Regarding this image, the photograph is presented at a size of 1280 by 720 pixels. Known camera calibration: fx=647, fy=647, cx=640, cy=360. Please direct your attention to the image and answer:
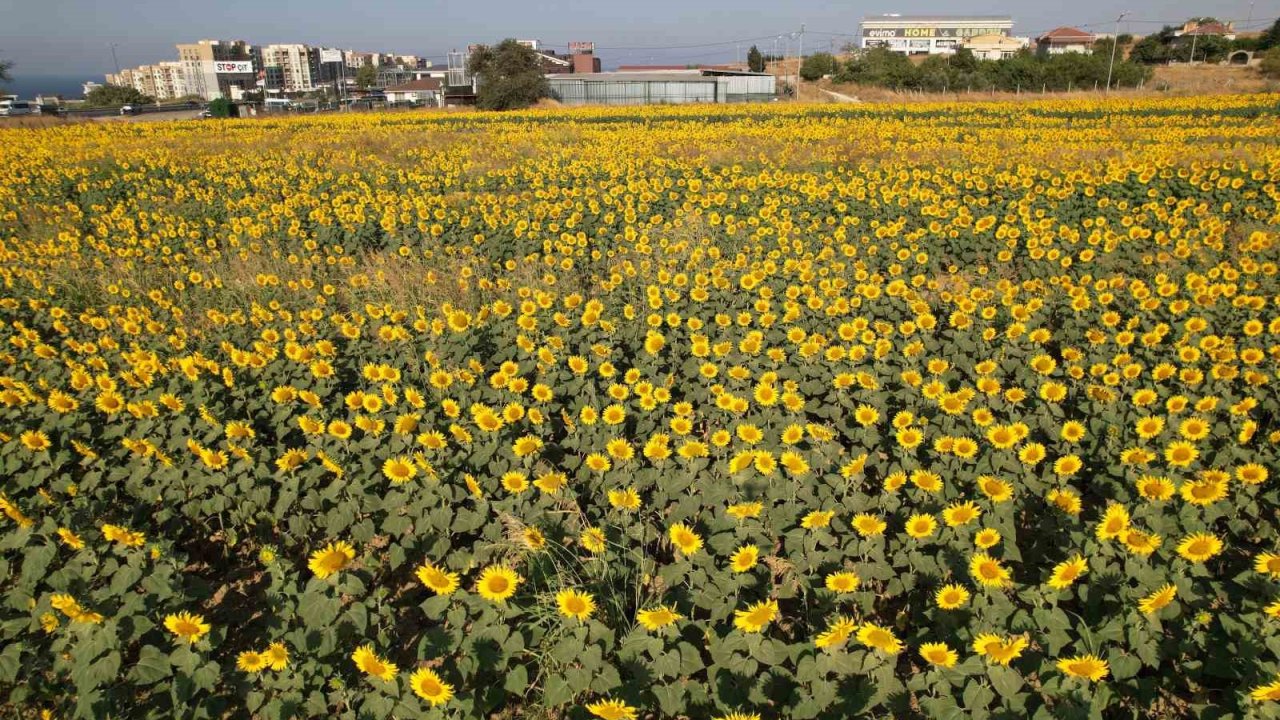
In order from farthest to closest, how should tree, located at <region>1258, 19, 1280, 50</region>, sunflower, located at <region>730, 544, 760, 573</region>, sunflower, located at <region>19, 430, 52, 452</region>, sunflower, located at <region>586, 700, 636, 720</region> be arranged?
tree, located at <region>1258, 19, 1280, 50</region> < sunflower, located at <region>19, 430, 52, 452</region> < sunflower, located at <region>730, 544, 760, 573</region> < sunflower, located at <region>586, 700, 636, 720</region>

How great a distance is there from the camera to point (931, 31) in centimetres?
14650

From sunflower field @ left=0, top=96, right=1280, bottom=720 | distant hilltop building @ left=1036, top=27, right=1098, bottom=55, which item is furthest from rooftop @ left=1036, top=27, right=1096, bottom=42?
sunflower field @ left=0, top=96, right=1280, bottom=720

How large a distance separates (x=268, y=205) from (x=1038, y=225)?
12228mm

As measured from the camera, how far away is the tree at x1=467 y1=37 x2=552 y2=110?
51.7 m

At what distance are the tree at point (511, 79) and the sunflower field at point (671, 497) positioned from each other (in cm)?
4841

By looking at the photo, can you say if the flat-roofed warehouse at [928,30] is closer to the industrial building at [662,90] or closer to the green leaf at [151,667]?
the industrial building at [662,90]

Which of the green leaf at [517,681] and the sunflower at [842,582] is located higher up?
the sunflower at [842,582]

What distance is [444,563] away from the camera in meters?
3.60

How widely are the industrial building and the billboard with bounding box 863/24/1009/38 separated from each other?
113 meters

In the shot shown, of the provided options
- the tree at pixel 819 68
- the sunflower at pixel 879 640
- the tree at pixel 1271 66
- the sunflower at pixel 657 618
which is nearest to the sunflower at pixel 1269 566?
the sunflower at pixel 879 640

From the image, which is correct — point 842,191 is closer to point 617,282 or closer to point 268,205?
point 617,282

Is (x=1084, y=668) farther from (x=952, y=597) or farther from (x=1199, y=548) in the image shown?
(x=1199, y=548)

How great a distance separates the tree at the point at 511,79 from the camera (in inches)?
2034

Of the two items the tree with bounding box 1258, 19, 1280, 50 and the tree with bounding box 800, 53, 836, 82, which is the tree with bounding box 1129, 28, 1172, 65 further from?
the tree with bounding box 800, 53, 836, 82
